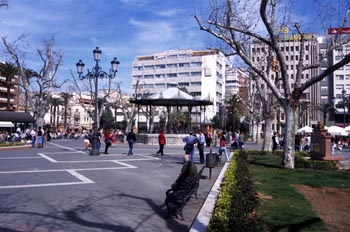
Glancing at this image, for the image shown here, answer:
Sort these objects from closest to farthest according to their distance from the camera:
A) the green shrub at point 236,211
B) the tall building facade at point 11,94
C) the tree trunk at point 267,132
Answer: the green shrub at point 236,211 < the tree trunk at point 267,132 < the tall building facade at point 11,94

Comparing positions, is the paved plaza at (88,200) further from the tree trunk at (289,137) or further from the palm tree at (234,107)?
the palm tree at (234,107)

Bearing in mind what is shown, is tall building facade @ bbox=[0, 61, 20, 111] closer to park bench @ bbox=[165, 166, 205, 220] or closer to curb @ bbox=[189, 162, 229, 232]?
curb @ bbox=[189, 162, 229, 232]

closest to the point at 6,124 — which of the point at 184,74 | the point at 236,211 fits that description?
the point at 184,74

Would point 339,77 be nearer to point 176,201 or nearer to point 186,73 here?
point 186,73

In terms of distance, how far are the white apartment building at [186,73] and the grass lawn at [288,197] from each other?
66982 millimetres

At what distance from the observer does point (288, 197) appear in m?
7.66

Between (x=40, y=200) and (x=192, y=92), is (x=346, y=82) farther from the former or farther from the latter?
(x=40, y=200)

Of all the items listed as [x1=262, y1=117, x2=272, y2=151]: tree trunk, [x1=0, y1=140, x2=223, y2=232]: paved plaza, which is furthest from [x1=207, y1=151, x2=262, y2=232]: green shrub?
[x1=262, y1=117, x2=272, y2=151]: tree trunk

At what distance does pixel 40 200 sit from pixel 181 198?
3.25 m

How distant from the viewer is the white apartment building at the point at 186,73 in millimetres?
82062

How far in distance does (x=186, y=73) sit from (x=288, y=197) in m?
77.6

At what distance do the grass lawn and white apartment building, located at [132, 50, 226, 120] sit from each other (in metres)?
67.0

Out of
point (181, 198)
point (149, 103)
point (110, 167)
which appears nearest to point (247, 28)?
point (110, 167)

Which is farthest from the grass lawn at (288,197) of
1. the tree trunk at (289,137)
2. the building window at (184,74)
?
the building window at (184,74)
